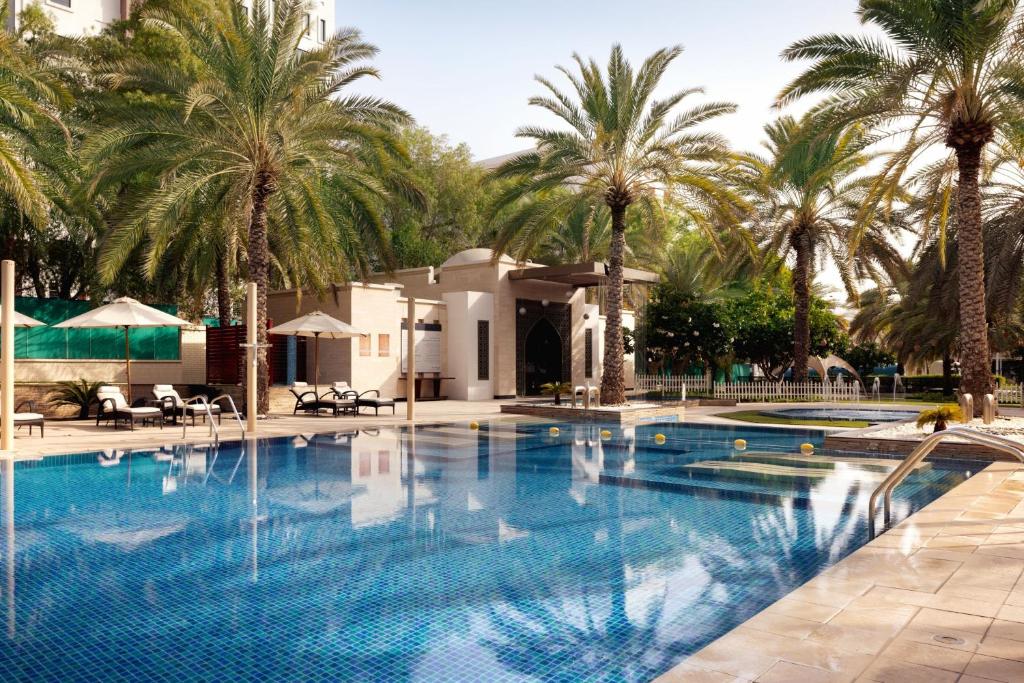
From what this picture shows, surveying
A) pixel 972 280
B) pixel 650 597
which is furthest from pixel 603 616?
pixel 972 280

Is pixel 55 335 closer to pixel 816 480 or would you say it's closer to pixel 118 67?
pixel 118 67

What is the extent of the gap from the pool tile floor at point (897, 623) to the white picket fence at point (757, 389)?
1967cm

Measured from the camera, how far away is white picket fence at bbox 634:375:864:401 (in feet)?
85.7

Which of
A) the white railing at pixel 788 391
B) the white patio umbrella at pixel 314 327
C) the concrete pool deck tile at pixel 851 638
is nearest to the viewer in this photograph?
the concrete pool deck tile at pixel 851 638

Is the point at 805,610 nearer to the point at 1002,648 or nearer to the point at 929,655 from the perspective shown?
the point at 929,655

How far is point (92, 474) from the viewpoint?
34.5ft

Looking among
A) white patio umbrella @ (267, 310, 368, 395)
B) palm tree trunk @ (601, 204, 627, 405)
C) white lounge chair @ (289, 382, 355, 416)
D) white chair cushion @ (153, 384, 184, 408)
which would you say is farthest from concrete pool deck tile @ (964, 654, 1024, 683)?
white patio umbrella @ (267, 310, 368, 395)

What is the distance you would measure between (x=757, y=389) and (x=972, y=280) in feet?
43.7

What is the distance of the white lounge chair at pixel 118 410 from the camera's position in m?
15.8

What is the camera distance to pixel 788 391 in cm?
2655

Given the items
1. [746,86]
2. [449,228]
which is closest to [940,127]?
[746,86]

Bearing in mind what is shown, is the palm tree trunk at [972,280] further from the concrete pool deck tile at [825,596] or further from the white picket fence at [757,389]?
the concrete pool deck tile at [825,596]

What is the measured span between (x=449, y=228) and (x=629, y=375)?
41.0 feet

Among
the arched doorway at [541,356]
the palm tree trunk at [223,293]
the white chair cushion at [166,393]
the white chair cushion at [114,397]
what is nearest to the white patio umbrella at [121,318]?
the white chair cushion at [114,397]
